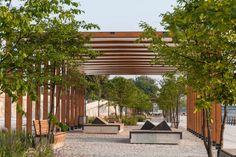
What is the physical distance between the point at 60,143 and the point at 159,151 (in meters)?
3.60

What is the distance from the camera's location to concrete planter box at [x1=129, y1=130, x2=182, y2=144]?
1945 cm

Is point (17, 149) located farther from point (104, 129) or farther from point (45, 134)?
→ point (104, 129)

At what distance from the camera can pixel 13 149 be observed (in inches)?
409

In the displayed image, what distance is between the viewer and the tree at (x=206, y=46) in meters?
3.23

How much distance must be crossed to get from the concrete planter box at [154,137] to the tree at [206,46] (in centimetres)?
924

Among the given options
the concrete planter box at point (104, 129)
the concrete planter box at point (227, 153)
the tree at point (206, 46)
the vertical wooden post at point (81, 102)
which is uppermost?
the tree at point (206, 46)

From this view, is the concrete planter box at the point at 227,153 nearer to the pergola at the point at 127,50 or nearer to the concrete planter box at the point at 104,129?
the pergola at the point at 127,50

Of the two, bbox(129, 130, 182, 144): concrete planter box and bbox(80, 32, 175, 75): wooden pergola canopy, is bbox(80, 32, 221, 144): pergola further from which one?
bbox(129, 130, 182, 144): concrete planter box

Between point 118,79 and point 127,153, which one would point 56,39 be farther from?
point 118,79

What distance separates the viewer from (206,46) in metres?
8.06

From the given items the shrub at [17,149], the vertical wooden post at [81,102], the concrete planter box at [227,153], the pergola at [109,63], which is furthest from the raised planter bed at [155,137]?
the vertical wooden post at [81,102]

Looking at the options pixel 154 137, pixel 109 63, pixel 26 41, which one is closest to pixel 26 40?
pixel 26 41

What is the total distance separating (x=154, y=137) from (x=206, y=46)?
1183 cm

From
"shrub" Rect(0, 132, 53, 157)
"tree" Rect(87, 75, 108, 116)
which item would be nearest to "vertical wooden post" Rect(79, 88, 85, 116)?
"tree" Rect(87, 75, 108, 116)
